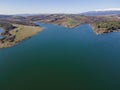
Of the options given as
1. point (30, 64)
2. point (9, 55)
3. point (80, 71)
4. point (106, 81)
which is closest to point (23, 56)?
point (9, 55)

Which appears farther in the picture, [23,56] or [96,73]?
[23,56]

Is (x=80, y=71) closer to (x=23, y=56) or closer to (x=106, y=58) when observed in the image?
→ (x=106, y=58)

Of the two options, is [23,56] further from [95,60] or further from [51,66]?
[95,60]

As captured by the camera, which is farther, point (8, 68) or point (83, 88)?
point (8, 68)

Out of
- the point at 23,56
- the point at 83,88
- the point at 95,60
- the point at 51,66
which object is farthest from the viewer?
the point at 23,56

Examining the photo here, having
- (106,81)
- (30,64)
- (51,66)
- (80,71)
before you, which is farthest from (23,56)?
(106,81)

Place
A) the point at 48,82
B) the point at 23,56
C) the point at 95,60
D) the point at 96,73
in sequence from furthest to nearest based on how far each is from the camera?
1. the point at 23,56
2. the point at 95,60
3. the point at 96,73
4. the point at 48,82

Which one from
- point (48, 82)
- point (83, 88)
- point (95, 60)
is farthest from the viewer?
point (95, 60)

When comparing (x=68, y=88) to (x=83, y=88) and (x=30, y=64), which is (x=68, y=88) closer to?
(x=83, y=88)

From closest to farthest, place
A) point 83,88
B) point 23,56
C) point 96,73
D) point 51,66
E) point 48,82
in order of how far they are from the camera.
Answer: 1. point 83,88
2. point 48,82
3. point 96,73
4. point 51,66
5. point 23,56
